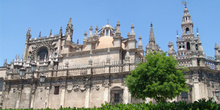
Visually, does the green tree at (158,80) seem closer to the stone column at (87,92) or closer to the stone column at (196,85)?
the stone column at (196,85)

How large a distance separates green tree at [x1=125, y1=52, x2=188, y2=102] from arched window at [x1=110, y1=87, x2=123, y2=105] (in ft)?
19.3

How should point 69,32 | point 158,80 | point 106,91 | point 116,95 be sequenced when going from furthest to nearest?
point 69,32
point 106,91
point 116,95
point 158,80

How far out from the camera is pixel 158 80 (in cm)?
1902

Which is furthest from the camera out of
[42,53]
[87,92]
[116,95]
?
[42,53]

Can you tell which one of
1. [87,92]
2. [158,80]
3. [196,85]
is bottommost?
[87,92]

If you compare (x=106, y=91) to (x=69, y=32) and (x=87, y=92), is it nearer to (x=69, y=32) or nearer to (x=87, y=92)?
(x=87, y=92)

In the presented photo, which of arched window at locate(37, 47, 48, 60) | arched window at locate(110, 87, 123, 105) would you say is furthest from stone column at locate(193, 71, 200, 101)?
arched window at locate(37, 47, 48, 60)

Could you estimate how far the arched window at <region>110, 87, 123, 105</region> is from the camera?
25906 mm

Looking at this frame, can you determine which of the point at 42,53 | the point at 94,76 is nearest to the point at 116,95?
the point at 94,76

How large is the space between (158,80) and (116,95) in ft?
27.5

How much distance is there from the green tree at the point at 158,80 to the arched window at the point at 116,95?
19.3 feet

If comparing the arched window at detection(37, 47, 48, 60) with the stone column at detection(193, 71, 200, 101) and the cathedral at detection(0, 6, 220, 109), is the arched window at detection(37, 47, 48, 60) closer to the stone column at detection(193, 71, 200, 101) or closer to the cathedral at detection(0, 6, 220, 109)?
the cathedral at detection(0, 6, 220, 109)

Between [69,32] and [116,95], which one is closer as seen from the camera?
[116,95]

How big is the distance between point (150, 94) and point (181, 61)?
801 centimetres
